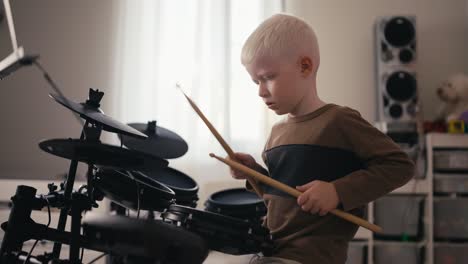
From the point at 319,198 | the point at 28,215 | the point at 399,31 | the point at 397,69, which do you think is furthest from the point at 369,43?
the point at 28,215

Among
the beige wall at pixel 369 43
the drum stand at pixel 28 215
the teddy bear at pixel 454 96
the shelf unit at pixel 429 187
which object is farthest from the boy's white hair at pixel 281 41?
the beige wall at pixel 369 43

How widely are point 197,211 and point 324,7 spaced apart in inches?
93.2

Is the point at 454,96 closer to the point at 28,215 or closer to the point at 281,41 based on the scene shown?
the point at 281,41

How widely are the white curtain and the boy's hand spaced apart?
1.77 metres

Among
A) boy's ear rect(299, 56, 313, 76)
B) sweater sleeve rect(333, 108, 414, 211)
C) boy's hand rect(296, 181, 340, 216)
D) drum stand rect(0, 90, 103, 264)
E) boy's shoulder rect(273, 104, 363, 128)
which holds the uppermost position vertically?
boy's ear rect(299, 56, 313, 76)

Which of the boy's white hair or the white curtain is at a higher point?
the white curtain

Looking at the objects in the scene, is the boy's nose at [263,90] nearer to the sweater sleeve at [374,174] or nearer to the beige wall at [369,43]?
the sweater sleeve at [374,174]

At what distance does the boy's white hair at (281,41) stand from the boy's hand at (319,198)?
0.30 meters

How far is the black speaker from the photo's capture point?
2275 mm

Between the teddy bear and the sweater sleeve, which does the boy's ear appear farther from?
the teddy bear

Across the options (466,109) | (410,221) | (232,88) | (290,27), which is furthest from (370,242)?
(290,27)

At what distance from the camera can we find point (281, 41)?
0.89 m

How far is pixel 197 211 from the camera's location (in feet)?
2.44

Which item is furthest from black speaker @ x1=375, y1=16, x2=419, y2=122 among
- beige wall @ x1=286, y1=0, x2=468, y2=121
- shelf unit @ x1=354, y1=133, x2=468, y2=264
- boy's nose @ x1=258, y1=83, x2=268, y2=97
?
boy's nose @ x1=258, y1=83, x2=268, y2=97
